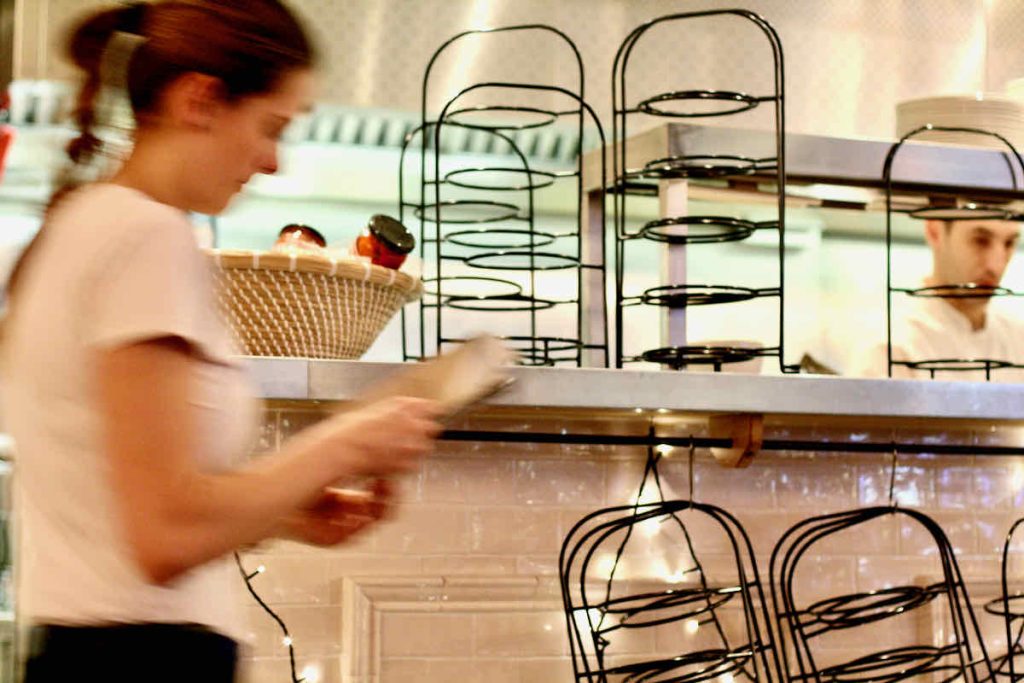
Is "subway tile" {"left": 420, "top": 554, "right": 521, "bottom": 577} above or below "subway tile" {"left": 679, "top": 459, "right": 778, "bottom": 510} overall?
below

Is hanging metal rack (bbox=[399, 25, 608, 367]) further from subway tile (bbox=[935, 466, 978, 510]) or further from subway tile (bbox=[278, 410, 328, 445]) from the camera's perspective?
subway tile (bbox=[935, 466, 978, 510])

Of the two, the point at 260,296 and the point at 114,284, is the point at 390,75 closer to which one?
the point at 260,296

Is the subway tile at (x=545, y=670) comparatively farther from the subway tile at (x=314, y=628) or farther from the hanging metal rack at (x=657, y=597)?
the subway tile at (x=314, y=628)

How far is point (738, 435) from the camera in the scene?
241cm

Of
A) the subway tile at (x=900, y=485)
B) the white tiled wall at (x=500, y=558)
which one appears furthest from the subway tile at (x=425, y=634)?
Answer: the subway tile at (x=900, y=485)

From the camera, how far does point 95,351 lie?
0.96 m

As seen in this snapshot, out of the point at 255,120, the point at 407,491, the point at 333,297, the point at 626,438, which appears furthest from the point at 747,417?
the point at 255,120

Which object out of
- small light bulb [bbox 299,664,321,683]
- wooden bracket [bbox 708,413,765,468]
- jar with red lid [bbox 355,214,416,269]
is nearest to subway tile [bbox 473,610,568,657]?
small light bulb [bbox 299,664,321,683]

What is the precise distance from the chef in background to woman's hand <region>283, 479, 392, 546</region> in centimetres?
188

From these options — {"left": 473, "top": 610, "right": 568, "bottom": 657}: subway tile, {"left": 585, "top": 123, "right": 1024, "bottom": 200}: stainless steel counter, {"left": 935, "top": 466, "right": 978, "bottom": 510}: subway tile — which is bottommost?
{"left": 473, "top": 610, "right": 568, "bottom": 657}: subway tile

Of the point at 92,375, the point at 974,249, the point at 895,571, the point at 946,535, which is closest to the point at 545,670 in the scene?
the point at 895,571

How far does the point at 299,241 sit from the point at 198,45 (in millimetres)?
1097

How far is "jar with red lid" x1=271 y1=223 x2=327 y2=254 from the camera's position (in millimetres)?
2051

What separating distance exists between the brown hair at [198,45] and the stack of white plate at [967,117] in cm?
192
